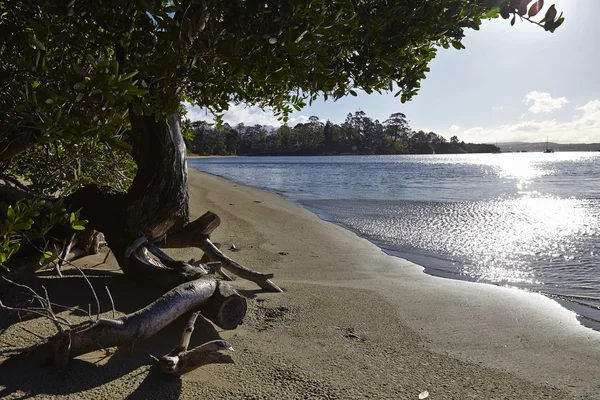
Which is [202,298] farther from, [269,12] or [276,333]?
[269,12]

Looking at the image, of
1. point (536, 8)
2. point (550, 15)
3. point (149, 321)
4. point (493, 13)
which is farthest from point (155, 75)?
point (550, 15)

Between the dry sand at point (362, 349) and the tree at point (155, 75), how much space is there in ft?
0.90

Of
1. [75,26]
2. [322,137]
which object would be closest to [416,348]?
[75,26]

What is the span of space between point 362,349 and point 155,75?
9.51 feet

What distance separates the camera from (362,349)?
388cm

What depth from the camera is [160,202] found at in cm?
450

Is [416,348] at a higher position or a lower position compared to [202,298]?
lower

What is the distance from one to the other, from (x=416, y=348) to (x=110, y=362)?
265 centimetres

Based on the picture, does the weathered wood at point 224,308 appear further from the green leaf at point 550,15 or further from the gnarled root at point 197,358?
the green leaf at point 550,15

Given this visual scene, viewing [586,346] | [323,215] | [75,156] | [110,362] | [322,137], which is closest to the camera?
[110,362]

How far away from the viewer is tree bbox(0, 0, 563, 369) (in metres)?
2.50

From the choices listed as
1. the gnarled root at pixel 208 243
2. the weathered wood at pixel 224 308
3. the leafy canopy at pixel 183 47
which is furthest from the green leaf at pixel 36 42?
the gnarled root at pixel 208 243

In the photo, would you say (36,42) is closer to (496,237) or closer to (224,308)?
(224,308)

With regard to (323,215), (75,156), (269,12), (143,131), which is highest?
(269,12)
